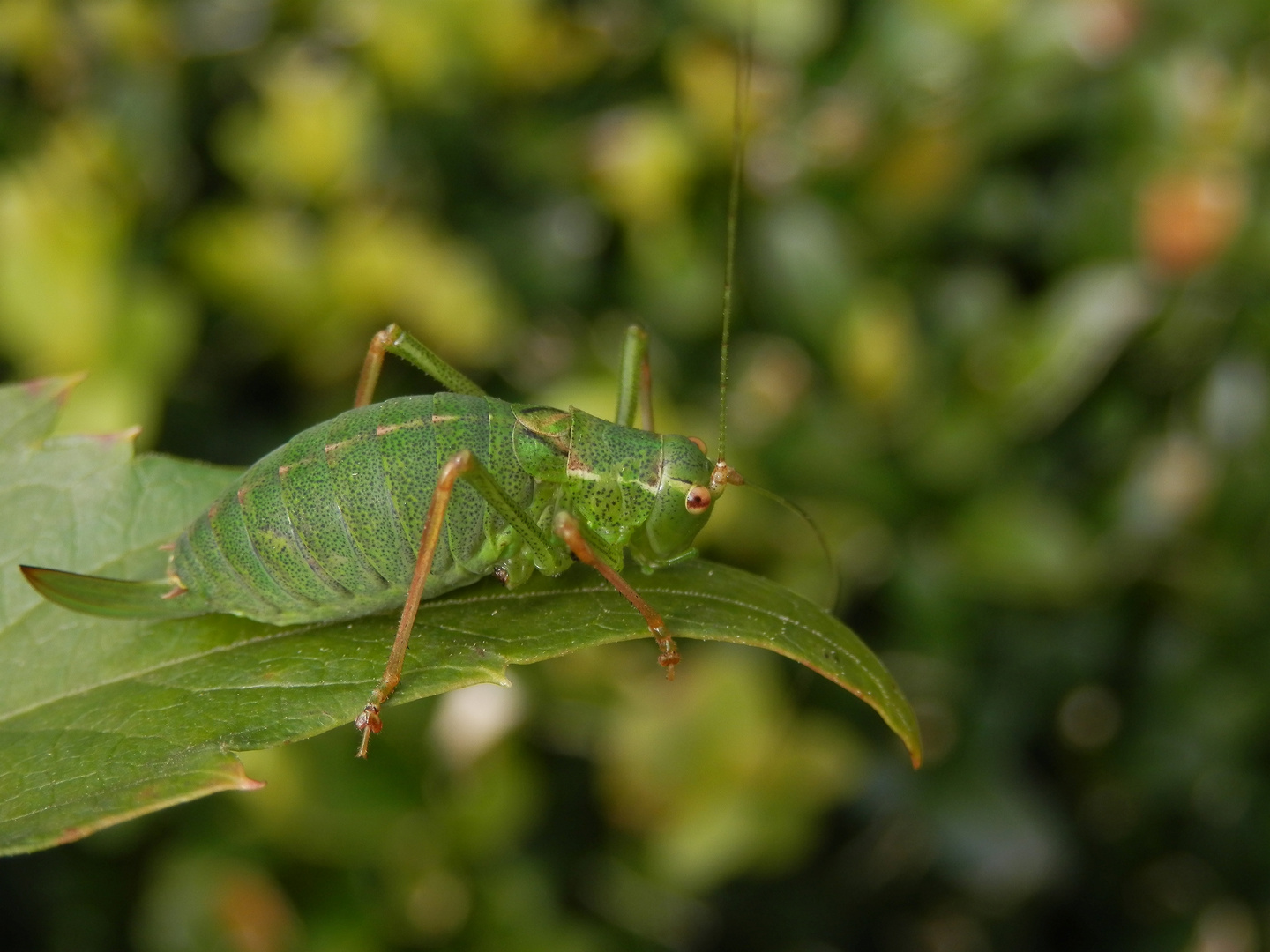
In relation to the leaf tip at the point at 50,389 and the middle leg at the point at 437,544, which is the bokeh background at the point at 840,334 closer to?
the middle leg at the point at 437,544

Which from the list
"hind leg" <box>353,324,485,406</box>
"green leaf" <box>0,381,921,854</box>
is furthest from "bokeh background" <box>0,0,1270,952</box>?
"green leaf" <box>0,381,921,854</box>

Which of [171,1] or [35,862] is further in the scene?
[171,1]

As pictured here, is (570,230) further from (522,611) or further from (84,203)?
(522,611)

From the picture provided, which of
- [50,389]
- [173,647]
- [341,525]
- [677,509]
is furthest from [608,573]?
[50,389]

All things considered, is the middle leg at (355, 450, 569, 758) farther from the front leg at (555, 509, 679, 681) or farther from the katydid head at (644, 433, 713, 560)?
the katydid head at (644, 433, 713, 560)

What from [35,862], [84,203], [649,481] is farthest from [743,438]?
[35,862]

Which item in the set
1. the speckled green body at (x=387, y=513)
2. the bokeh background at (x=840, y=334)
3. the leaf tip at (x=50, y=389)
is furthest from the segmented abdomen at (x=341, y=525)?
the bokeh background at (x=840, y=334)

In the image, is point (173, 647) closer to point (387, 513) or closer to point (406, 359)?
point (387, 513)
